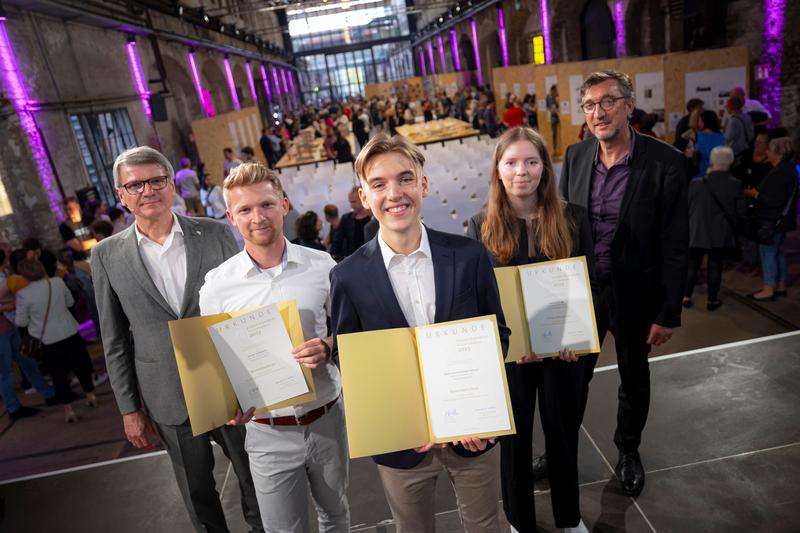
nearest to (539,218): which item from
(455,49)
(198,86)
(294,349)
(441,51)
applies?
(294,349)

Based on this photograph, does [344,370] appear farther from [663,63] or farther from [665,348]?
[663,63]

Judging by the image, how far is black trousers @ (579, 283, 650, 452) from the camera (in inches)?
103

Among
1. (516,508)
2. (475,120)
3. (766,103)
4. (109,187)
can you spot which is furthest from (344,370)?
(475,120)

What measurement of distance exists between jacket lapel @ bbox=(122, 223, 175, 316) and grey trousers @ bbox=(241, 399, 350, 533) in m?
0.64

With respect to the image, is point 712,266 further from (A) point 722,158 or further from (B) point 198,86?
(B) point 198,86

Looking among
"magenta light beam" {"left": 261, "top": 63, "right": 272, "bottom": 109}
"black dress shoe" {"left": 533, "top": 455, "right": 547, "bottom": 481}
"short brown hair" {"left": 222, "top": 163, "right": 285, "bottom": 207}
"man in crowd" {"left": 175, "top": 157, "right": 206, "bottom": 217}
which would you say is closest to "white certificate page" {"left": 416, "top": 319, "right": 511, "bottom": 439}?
"short brown hair" {"left": 222, "top": 163, "right": 285, "bottom": 207}

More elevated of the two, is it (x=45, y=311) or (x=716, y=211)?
(x=45, y=311)

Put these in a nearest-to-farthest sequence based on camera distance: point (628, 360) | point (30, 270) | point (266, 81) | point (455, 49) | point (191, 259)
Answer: point (191, 259) < point (628, 360) < point (30, 270) < point (455, 49) < point (266, 81)

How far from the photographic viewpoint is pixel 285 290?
2025mm

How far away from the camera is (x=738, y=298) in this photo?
5.09 metres

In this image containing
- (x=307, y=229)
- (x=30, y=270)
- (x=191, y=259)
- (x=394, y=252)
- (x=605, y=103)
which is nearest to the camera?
(x=394, y=252)

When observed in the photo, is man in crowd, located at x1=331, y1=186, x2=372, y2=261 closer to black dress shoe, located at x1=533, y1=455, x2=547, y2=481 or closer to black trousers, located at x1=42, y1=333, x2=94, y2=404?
black trousers, located at x1=42, y1=333, x2=94, y2=404

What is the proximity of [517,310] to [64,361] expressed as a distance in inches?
177

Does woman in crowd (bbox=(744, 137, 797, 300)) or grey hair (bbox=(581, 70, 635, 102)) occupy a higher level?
grey hair (bbox=(581, 70, 635, 102))
